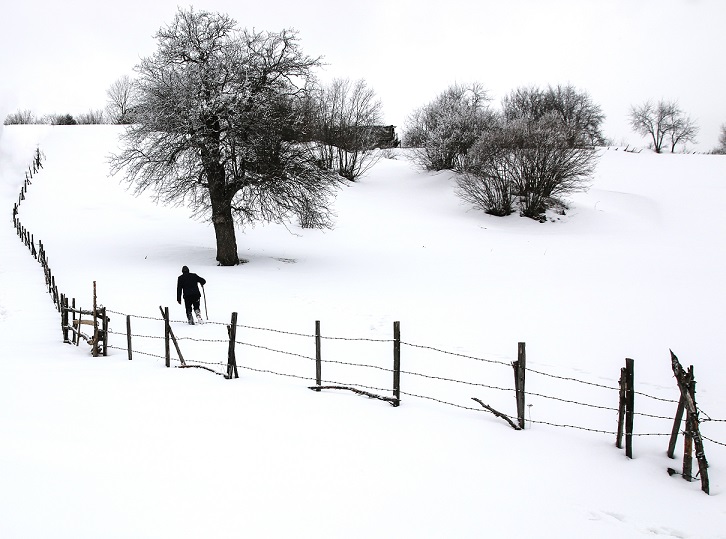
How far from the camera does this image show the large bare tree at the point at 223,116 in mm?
19984

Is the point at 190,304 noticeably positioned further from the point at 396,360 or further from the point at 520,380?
the point at 520,380

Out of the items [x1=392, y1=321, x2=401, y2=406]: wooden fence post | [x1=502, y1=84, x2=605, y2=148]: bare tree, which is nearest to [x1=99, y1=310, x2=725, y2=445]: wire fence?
[x1=392, y1=321, x2=401, y2=406]: wooden fence post

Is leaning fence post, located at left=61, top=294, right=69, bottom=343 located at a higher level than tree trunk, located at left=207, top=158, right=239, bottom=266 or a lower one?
lower

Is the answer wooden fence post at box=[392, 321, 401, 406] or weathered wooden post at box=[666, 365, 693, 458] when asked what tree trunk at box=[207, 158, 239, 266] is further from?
weathered wooden post at box=[666, 365, 693, 458]

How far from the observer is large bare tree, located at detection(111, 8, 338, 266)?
65.6ft

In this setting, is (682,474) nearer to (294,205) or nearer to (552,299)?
(552,299)

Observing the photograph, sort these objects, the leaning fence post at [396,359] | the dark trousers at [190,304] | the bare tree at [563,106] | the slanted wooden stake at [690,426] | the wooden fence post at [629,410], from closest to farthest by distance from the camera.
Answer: the slanted wooden stake at [690,426]
the wooden fence post at [629,410]
the leaning fence post at [396,359]
the dark trousers at [190,304]
the bare tree at [563,106]

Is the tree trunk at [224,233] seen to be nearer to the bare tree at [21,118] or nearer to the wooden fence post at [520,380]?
the wooden fence post at [520,380]

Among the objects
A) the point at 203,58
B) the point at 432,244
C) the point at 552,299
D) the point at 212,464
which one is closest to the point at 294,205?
the point at 203,58

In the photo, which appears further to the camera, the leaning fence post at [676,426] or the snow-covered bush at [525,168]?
the snow-covered bush at [525,168]

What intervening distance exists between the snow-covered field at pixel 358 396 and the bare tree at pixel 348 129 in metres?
19.5

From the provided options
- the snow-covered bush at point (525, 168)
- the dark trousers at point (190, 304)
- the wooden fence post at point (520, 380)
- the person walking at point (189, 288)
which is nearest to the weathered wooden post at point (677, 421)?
the wooden fence post at point (520, 380)

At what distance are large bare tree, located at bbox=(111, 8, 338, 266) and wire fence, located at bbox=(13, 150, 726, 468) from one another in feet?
27.6

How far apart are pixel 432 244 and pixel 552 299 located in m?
11.6
